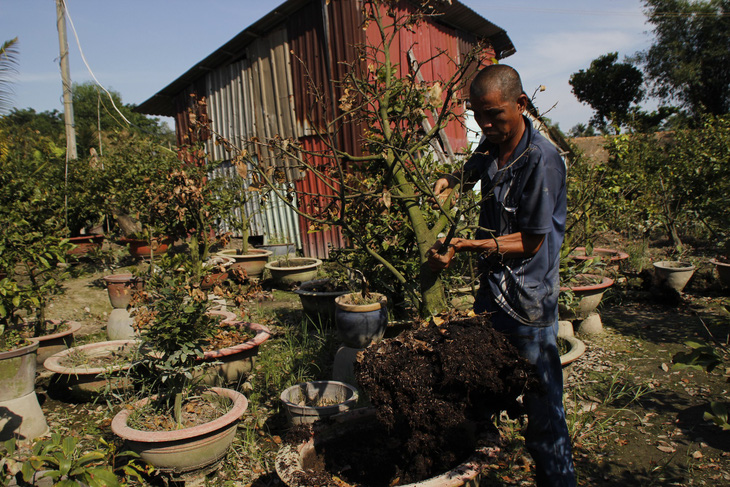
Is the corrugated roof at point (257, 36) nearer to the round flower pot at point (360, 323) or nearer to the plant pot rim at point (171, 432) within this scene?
the round flower pot at point (360, 323)

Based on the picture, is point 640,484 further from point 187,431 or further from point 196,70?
A: point 196,70

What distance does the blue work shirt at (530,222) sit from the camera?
204 centimetres

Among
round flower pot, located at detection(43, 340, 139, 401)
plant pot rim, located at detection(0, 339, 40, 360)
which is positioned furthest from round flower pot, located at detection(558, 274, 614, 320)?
plant pot rim, located at detection(0, 339, 40, 360)

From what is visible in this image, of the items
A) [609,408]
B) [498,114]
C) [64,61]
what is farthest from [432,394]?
[64,61]

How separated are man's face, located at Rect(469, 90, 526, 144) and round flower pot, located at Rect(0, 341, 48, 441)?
11.5 feet

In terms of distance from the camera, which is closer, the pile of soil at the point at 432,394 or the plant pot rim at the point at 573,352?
the pile of soil at the point at 432,394

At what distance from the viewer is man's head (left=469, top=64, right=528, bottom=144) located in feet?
6.61

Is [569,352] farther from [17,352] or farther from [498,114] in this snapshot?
[17,352]

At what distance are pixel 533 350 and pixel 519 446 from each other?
4.34 ft

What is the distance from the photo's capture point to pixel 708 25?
2391 cm

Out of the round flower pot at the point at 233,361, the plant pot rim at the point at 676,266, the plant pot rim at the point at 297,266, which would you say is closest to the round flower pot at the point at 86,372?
the round flower pot at the point at 233,361

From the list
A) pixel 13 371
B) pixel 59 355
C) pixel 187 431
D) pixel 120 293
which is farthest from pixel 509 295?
pixel 120 293

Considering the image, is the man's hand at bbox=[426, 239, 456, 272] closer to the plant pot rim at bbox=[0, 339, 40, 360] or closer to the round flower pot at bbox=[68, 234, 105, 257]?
the plant pot rim at bbox=[0, 339, 40, 360]

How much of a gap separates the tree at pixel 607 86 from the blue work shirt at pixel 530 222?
3137 centimetres
